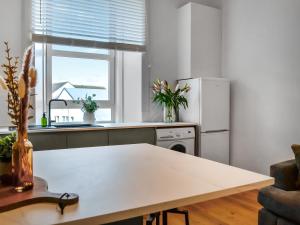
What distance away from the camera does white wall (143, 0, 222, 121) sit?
161 inches

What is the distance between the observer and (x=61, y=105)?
3.59m

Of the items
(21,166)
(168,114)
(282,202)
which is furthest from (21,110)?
(168,114)

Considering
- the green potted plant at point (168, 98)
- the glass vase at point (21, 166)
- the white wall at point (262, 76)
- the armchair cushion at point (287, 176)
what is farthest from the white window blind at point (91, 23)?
the glass vase at point (21, 166)

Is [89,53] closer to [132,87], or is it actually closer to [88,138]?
[132,87]

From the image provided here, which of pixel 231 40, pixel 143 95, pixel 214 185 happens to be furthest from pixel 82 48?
pixel 214 185

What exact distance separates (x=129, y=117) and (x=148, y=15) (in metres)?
1.58

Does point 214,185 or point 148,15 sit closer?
point 214,185

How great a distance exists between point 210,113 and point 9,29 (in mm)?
2822

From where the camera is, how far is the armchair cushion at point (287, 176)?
6.98 feet

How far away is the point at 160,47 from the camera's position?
13.7 ft

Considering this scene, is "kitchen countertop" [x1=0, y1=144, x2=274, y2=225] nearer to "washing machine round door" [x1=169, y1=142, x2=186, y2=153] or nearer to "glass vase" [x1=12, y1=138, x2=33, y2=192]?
"glass vase" [x1=12, y1=138, x2=33, y2=192]

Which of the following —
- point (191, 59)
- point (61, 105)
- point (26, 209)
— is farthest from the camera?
point (191, 59)

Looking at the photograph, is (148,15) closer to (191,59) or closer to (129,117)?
(191,59)

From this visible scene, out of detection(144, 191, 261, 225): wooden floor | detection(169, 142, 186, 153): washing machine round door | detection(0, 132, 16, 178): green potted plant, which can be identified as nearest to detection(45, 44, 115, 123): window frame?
detection(169, 142, 186, 153): washing machine round door
